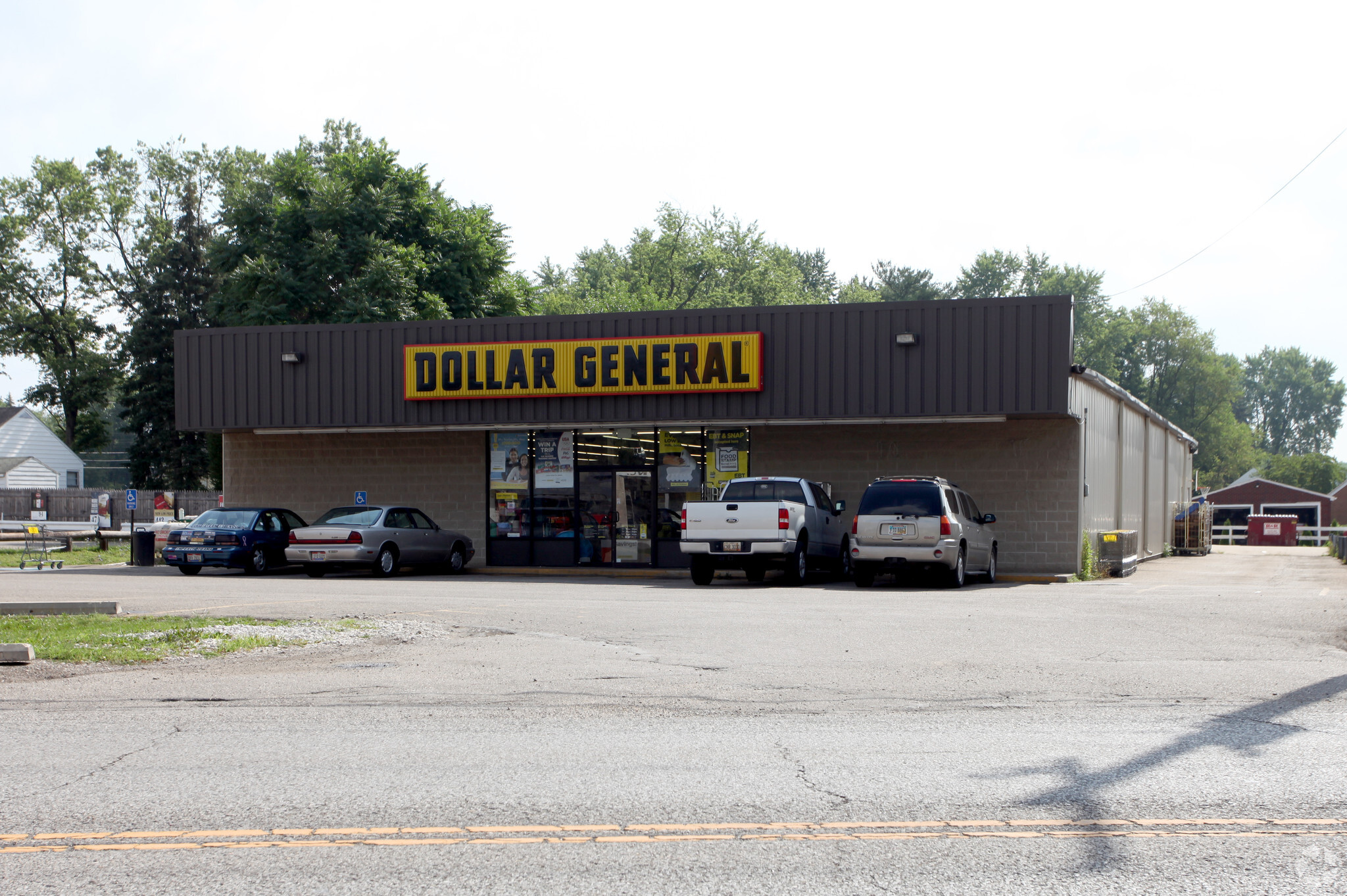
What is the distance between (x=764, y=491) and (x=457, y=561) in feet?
27.3

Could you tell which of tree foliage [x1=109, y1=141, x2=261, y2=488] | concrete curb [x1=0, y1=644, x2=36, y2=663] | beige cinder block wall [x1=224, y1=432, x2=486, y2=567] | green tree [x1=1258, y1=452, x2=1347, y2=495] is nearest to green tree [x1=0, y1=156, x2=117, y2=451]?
tree foliage [x1=109, y1=141, x2=261, y2=488]

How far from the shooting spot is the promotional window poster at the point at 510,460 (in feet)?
Result: 91.5

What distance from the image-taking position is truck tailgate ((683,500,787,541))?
68.8ft

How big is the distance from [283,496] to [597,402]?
9.39 m

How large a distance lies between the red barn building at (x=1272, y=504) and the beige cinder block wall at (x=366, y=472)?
184 feet

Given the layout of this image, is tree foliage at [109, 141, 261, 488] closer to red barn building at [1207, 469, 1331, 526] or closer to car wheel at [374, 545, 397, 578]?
car wheel at [374, 545, 397, 578]

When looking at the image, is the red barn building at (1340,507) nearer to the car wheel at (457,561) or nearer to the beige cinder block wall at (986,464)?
the beige cinder block wall at (986,464)

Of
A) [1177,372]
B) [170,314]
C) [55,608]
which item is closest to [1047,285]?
[1177,372]

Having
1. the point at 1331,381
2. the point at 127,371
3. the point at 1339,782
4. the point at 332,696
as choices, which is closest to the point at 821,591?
the point at 332,696

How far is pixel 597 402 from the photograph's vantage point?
25.9 m

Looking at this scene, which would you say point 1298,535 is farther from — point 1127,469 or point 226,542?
point 226,542

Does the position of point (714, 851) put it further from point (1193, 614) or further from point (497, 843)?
point (1193, 614)

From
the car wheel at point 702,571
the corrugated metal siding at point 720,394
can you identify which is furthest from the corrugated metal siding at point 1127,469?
the car wheel at point 702,571

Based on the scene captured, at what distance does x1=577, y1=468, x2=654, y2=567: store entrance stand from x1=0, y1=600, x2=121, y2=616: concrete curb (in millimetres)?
13403
